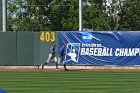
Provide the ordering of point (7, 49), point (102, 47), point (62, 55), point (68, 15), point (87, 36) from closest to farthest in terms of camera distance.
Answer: point (62, 55), point (102, 47), point (87, 36), point (7, 49), point (68, 15)

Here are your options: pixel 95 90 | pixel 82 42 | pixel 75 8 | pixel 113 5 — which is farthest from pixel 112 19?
pixel 95 90

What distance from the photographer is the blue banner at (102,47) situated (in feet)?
98.8

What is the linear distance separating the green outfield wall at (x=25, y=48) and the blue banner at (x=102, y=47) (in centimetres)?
105

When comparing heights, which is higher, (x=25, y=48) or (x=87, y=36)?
(x=87, y=36)

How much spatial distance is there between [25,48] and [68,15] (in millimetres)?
30325

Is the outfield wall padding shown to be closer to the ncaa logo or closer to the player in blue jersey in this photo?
the player in blue jersey

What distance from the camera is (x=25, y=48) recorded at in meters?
30.9

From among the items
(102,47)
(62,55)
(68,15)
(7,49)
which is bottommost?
(62,55)

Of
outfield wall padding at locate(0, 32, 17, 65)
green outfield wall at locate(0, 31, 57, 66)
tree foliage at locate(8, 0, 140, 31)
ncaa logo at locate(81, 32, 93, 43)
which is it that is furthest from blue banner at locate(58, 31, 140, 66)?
tree foliage at locate(8, 0, 140, 31)

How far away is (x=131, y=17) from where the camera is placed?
182 ft

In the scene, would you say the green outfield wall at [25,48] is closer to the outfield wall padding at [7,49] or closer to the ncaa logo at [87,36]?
the outfield wall padding at [7,49]

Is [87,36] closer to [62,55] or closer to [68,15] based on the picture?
[62,55]

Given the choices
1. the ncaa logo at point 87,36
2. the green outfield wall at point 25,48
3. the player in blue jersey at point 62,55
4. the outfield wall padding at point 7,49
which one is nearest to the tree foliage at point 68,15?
the ncaa logo at point 87,36

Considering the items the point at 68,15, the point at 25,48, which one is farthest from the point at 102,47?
the point at 68,15
